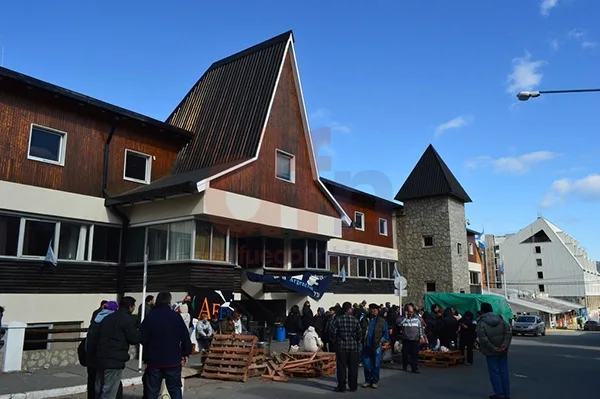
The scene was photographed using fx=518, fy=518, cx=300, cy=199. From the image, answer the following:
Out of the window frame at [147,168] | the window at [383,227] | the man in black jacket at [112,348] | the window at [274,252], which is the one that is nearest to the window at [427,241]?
the window at [383,227]

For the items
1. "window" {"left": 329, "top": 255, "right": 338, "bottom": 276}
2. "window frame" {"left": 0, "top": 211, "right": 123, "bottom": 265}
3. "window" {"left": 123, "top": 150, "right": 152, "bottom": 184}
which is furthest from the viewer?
"window" {"left": 329, "top": 255, "right": 338, "bottom": 276}

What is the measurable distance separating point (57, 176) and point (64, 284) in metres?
3.48

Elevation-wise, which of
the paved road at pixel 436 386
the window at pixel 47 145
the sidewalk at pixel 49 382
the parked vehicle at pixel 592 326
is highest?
the window at pixel 47 145

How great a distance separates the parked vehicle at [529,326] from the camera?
36000mm

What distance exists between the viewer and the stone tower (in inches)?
1353

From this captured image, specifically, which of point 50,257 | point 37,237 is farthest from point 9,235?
point 50,257

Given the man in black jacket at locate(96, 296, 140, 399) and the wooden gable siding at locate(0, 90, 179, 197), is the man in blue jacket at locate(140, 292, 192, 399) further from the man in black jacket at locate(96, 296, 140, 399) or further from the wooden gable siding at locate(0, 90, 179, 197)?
the wooden gable siding at locate(0, 90, 179, 197)

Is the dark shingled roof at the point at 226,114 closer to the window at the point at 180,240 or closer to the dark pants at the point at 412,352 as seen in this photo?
the window at the point at 180,240

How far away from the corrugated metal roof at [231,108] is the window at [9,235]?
645 centimetres

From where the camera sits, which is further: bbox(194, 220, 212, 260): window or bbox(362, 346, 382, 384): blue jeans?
bbox(194, 220, 212, 260): window

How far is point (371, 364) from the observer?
38.7 ft

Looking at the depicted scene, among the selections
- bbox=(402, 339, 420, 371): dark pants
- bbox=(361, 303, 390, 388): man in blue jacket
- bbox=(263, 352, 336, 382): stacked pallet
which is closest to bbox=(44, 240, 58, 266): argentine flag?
bbox=(263, 352, 336, 382): stacked pallet

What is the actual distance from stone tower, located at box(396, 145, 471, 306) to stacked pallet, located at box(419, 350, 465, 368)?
1896 cm

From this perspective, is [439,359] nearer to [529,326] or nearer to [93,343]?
[93,343]
